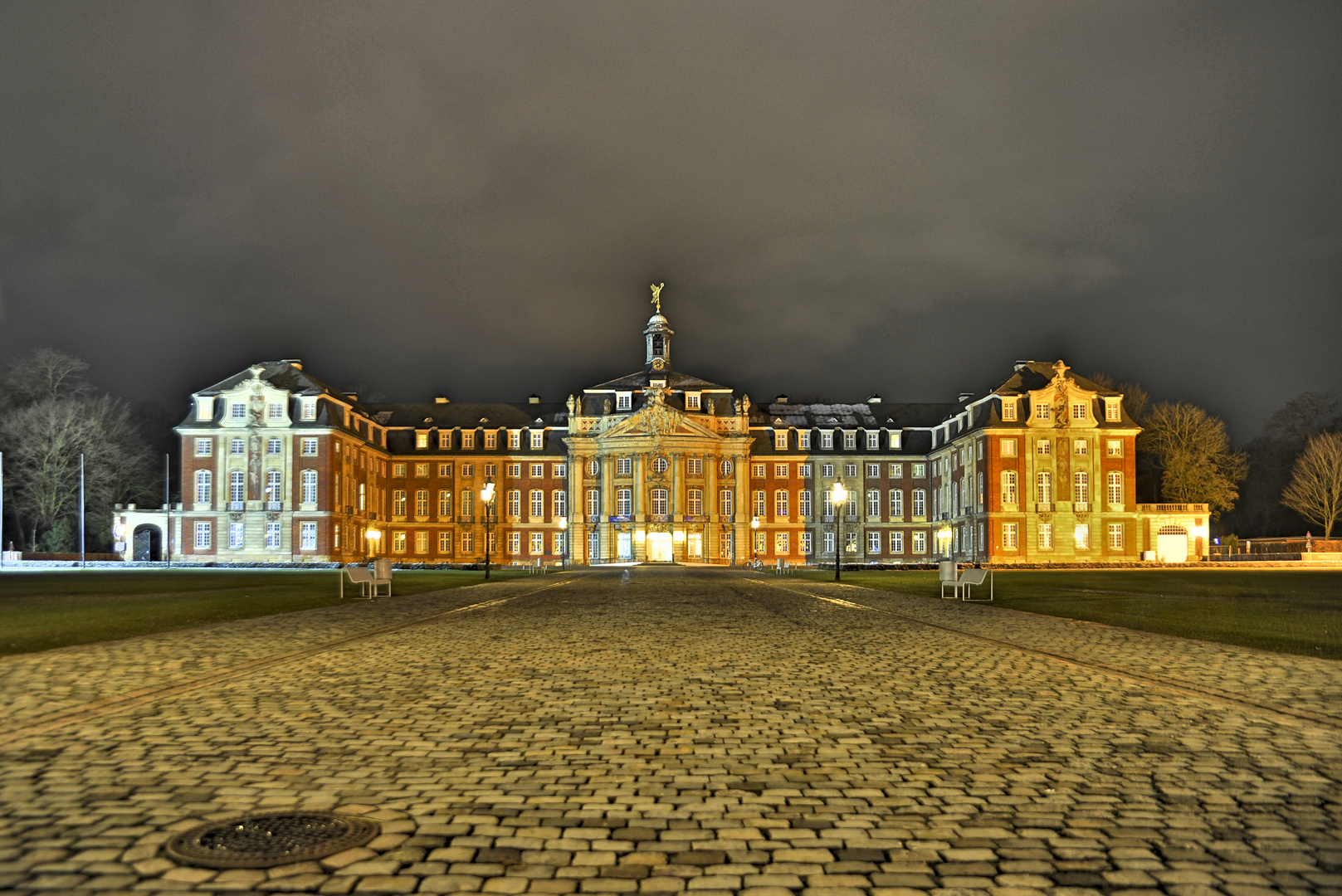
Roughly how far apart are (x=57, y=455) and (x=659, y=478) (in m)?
43.2

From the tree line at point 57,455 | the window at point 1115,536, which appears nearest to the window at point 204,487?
the tree line at point 57,455

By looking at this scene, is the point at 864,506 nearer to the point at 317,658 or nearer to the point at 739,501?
the point at 739,501

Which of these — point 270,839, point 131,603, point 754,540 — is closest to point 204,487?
point 754,540

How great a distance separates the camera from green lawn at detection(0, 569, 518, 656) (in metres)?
16.7

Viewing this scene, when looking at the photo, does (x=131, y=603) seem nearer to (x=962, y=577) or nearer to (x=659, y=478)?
(x=962, y=577)

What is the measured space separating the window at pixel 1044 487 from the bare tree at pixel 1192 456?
41.5 feet

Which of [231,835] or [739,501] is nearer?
[231,835]

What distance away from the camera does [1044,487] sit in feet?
244

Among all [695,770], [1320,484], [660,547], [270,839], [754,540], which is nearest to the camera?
[270,839]

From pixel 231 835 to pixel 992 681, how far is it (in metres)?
8.04

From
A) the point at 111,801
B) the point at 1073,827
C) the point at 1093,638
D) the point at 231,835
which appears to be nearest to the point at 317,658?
the point at 111,801

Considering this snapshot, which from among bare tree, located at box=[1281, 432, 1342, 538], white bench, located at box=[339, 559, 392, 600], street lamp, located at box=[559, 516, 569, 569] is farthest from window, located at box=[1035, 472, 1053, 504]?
white bench, located at box=[339, 559, 392, 600]

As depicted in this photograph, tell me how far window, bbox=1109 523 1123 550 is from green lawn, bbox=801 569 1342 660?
111ft

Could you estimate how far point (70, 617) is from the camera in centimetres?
1969
